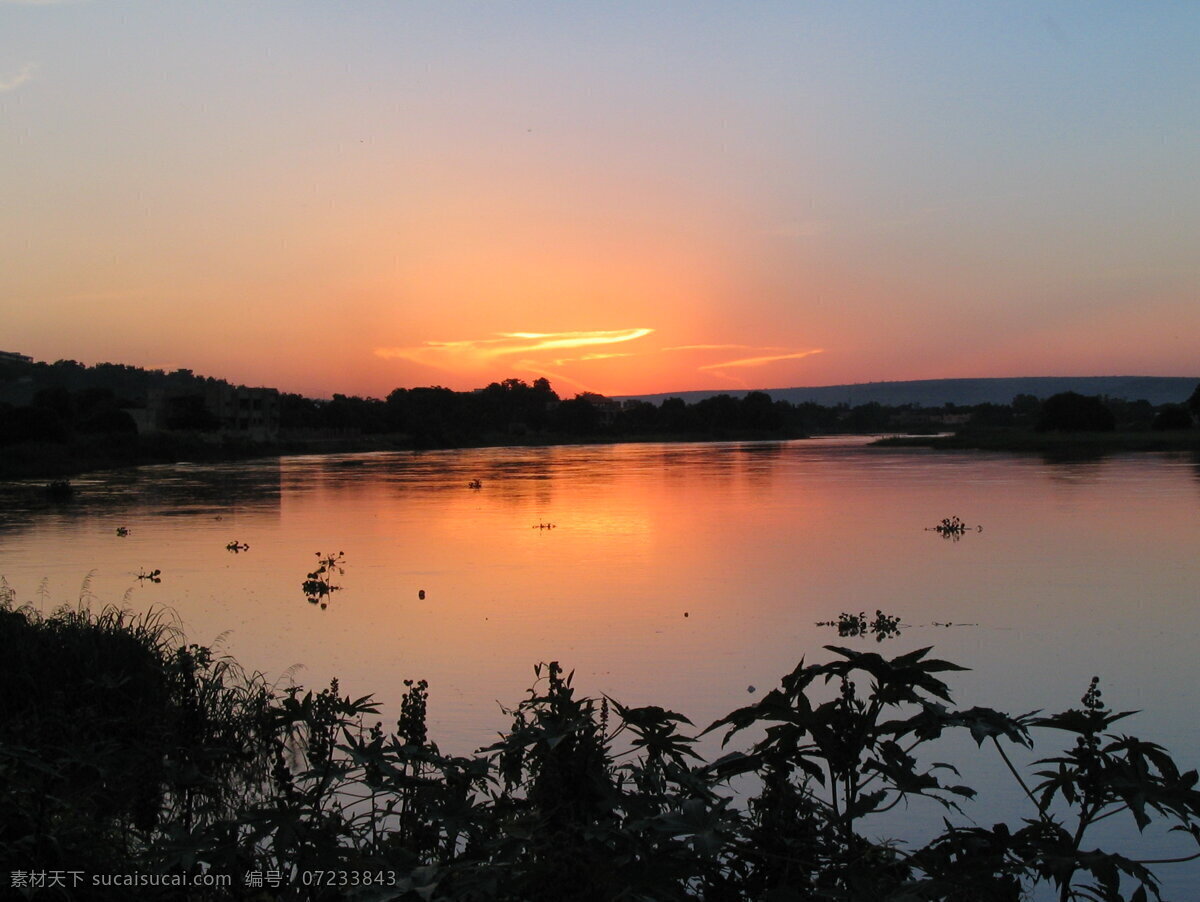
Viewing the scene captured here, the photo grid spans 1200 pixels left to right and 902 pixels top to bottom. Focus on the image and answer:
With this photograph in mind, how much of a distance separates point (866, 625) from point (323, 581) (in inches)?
314

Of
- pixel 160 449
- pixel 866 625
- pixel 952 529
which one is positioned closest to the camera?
pixel 866 625

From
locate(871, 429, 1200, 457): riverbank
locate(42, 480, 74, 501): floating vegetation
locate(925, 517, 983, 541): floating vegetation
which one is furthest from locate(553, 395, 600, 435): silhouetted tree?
locate(925, 517, 983, 541): floating vegetation

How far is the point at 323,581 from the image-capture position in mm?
14891

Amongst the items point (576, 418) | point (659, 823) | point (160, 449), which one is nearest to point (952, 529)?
point (659, 823)

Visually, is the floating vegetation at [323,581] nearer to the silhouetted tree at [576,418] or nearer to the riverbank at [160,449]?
the riverbank at [160,449]

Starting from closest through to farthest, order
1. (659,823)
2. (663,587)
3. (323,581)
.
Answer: (659,823)
(663,587)
(323,581)

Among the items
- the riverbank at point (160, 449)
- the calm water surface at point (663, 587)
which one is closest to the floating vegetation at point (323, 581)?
the calm water surface at point (663, 587)

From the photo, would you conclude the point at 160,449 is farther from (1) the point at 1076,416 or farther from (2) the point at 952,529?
(1) the point at 1076,416

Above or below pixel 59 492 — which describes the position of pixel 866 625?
below

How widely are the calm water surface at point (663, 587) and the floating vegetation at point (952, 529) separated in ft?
0.92

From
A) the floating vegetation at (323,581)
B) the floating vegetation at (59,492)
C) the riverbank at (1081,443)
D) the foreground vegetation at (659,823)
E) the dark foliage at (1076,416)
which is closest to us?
the foreground vegetation at (659,823)

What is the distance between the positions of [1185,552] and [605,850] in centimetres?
1800

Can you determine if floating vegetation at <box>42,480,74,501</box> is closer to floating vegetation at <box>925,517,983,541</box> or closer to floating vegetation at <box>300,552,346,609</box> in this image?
floating vegetation at <box>300,552,346,609</box>

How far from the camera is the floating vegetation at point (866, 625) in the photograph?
36.2 ft
